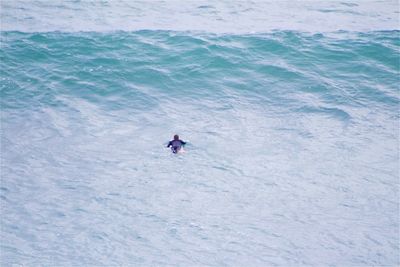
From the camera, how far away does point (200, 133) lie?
398 inches

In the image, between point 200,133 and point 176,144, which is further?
point 200,133

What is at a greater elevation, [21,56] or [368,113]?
[21,56]

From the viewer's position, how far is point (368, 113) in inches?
434

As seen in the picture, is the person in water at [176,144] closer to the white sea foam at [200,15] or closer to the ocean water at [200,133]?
the ocean water at [200,133]

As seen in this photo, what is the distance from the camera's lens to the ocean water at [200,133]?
23.2ft

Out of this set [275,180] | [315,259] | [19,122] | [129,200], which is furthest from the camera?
[19,122]

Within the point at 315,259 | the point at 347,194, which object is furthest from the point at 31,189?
the point at 347,194

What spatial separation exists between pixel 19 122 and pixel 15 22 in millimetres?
6080

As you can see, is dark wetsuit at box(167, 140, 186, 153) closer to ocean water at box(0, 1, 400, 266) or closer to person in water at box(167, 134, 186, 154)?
person in water at box(167, 134, 186, 154)

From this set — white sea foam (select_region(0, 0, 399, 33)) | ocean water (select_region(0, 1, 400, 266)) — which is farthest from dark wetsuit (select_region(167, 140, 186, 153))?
white sea foam (select_region(0, 0, 399, 33))

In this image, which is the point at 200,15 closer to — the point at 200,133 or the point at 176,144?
the point at 200,133

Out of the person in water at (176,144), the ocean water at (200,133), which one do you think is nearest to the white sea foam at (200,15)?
the ocean water at (200,133)

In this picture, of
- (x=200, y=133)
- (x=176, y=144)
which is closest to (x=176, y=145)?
(x=176, y=144)

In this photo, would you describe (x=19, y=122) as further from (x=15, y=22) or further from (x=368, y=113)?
(x=368, y=113)
